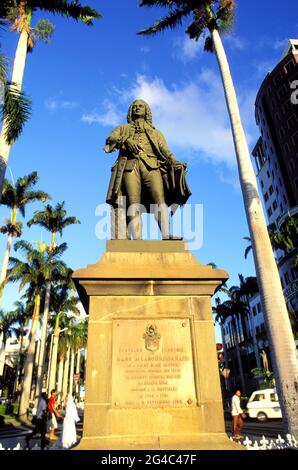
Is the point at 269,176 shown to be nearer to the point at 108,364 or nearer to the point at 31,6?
the point at 31,6

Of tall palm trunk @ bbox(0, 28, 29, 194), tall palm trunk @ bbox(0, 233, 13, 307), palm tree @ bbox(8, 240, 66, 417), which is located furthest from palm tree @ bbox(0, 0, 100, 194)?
palm tree @ bbox(8, 240, 66, 417)

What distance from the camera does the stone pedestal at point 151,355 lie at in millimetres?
4215

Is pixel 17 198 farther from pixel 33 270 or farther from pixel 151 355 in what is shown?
pixel 151 355

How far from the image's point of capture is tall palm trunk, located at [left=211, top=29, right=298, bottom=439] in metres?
9.06

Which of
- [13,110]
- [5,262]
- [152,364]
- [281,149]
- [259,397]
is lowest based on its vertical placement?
[259,397]

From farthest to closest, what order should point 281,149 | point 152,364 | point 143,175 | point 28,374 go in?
point 281,149
point 28,374
point 143,175
point 152,364

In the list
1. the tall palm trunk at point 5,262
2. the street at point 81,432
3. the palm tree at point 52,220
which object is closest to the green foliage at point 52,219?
the palm tree at point 52,220

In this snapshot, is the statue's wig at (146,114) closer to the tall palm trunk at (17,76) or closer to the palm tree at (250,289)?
the tall palm trunk at (17,76)

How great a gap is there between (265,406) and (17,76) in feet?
78.6

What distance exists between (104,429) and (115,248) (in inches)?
97.7

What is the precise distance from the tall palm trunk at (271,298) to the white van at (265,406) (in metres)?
16.4

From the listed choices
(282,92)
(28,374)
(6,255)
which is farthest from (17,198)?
(282,92)

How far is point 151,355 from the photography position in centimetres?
461

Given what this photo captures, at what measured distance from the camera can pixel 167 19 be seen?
17.3 meters
